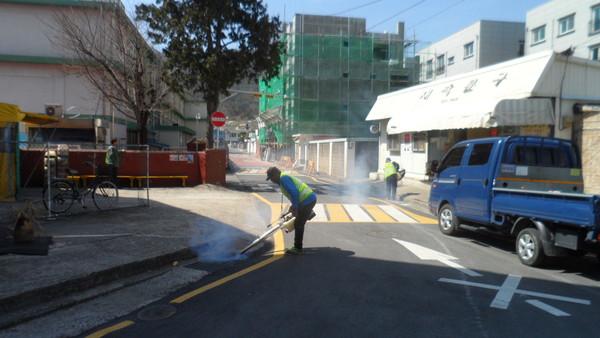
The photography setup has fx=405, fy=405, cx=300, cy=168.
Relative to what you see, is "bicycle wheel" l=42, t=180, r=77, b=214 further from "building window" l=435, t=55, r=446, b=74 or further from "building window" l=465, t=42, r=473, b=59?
"building window" l=435, t=55, r=446, b=74

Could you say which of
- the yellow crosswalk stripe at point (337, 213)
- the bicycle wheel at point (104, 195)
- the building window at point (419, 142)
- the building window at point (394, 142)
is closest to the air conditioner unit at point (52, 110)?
the bicycle wheel at point (104, 195)

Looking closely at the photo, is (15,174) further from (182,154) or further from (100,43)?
(100,43)

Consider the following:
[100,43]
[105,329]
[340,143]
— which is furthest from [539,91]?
[100,43]

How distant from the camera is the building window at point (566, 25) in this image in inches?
1257

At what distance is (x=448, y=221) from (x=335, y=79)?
1267 inches

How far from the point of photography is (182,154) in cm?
1725

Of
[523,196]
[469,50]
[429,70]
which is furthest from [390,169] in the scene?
[429,70]

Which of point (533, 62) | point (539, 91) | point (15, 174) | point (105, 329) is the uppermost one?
point (533, 62)

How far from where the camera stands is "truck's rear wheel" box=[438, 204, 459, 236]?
8.77 m

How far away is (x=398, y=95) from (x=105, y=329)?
1981cm

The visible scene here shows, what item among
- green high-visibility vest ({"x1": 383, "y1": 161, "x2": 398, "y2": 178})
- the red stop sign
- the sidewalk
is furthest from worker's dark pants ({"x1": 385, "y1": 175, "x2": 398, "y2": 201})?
the red stop sign

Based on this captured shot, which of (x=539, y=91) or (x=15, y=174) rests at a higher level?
(x=539, y=91)

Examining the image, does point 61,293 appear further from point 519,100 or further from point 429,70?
point 429,70

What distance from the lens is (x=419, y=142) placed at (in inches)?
760
